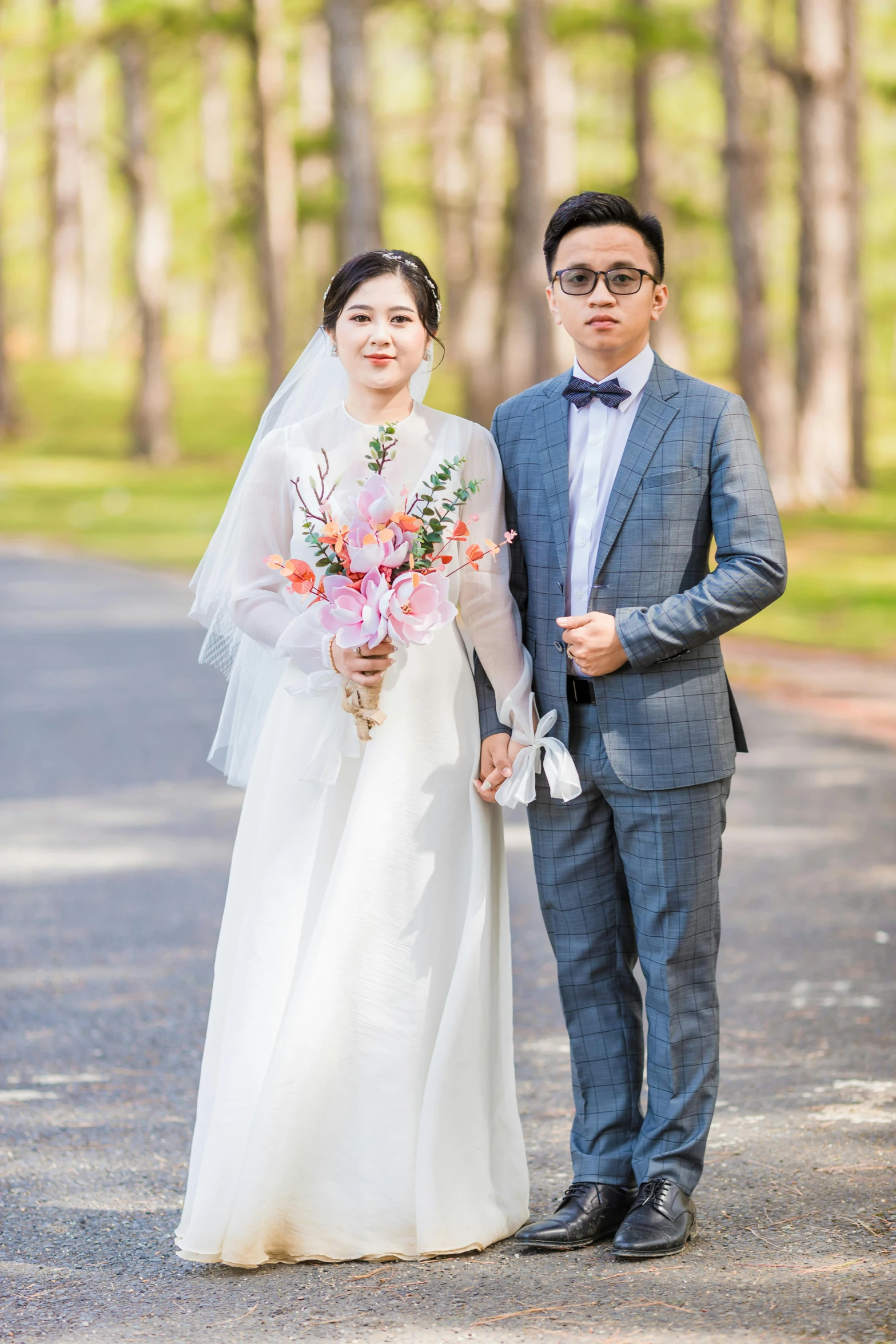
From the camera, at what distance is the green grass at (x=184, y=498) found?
1608cm

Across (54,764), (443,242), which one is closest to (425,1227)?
(54,764)

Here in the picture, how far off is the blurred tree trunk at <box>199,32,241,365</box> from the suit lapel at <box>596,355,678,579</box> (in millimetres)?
31520

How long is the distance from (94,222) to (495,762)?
53519 mm

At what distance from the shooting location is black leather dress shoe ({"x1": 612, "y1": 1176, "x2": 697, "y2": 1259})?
355 cm

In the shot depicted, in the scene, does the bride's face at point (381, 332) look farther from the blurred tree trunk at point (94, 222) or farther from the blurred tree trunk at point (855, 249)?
the blurred tree trunk at point (94, 222)

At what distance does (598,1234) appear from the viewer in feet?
12.1

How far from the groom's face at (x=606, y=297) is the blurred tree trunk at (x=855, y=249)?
21.7 meters

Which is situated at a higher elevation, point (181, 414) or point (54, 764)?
point (181, 414)

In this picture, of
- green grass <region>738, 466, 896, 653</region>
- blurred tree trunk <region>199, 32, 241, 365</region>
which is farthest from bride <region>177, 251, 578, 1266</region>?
blurred tree trunk <region>199, 32, 241, 365</region>

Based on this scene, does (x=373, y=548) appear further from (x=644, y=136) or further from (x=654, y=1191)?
(x=644, y=136)

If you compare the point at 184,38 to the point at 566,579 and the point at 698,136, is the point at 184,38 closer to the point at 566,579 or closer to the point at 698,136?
the point at 698,136

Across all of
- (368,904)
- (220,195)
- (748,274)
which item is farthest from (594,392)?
(220,195)

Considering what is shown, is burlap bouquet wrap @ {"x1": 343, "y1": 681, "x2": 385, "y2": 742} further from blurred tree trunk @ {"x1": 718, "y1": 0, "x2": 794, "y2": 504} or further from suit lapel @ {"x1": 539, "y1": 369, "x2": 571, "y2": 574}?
blurred tree trunk @ {"x1": 718, "y1": 0, "x2": 794, "y2": 504}

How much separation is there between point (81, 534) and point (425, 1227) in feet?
67.1
